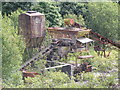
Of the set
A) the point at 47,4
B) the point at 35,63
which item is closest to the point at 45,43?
the point at 35,63

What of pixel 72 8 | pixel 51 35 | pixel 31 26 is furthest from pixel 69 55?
pixel 72 8

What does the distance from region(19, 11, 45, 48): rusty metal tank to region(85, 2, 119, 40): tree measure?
7.57 metres

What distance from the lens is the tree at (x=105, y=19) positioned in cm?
2622

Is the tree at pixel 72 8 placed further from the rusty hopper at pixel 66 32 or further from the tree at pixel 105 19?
the rusty hopper at pixel 66 32

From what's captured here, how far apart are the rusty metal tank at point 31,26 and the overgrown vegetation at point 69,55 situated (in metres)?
0.61

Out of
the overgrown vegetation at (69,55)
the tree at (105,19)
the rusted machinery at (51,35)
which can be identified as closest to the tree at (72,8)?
the overgrown vegetation at (69,55)

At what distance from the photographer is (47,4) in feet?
86.6

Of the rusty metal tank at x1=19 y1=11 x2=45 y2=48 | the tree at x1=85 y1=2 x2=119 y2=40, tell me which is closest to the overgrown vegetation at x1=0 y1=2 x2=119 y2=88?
the tree at x1=85 y1=2 x2=119 y2=40

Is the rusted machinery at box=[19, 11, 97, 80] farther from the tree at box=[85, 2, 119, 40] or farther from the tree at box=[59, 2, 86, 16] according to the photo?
the tree at box=[59, 2, 86, 16]

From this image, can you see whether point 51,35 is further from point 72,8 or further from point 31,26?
point 72,8

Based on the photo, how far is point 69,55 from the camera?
20.8 metres

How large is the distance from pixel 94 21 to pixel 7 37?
13.5 meters

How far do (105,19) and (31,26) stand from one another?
849 cm

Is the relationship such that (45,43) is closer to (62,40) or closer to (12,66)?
(62,40)
